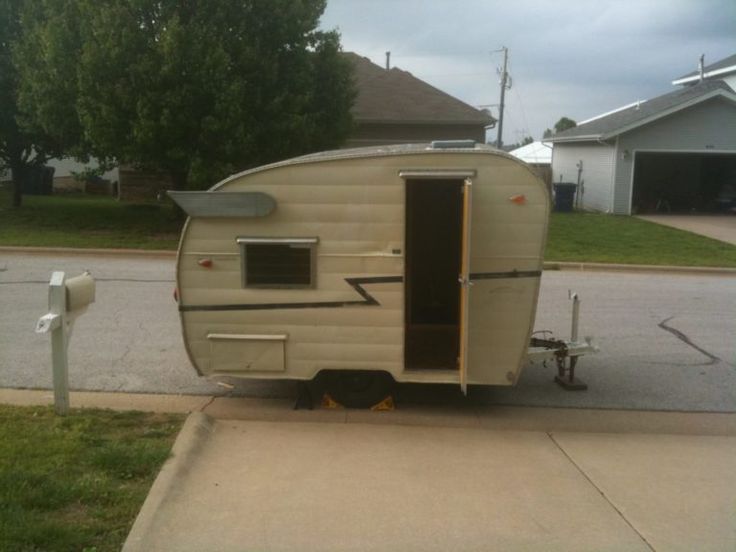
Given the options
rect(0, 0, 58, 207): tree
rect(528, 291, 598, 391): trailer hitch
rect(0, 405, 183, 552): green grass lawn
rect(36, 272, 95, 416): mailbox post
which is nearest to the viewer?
rect(0, 405, 183, 552): green grass lawn

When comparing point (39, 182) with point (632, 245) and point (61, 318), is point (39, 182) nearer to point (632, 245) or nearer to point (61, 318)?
point (632, 245)

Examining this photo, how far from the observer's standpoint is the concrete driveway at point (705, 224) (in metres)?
22.1

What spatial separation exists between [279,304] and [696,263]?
499 inches

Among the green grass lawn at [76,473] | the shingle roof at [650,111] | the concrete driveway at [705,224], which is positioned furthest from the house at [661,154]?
the green grass lawn at [76,473]

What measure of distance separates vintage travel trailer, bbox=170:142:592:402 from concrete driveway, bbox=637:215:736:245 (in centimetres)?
1579

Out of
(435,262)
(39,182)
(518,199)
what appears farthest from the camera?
(39,182)

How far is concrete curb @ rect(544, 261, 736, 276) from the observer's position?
16.2 m

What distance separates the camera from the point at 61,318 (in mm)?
6023

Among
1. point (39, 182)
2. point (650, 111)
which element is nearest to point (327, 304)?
point (650, 111)

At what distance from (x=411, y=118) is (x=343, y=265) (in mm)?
20874

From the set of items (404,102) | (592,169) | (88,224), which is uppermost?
(404,102)

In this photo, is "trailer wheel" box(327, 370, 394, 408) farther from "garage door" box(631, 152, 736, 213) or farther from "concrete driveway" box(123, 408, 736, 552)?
"garage door" box(631, 152, 736, 213)

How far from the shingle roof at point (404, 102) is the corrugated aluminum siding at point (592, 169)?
5.00 meters

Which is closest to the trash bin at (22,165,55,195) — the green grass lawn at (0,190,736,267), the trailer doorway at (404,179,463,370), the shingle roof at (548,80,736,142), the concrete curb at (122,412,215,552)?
the green grass lawn at (0,190,736,267)
